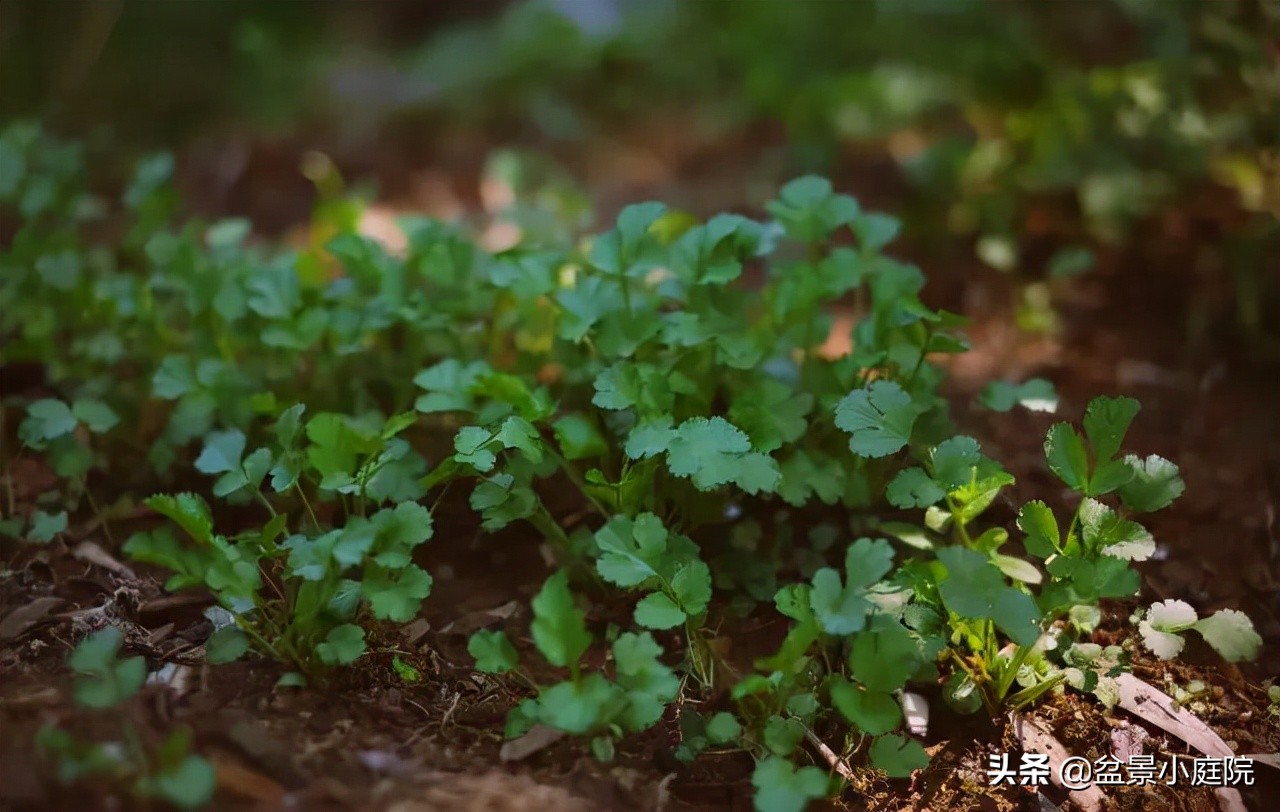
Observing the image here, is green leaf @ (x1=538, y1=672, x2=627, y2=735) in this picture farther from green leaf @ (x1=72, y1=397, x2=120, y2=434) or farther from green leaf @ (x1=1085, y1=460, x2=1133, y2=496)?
green leaf @ (x1=72, y1=397, x2=120, y2=434)

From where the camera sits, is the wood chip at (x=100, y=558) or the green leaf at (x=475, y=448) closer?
the green leaf at (x=475, y=448)

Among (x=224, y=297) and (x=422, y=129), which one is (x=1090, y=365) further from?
(x=422, y=129)

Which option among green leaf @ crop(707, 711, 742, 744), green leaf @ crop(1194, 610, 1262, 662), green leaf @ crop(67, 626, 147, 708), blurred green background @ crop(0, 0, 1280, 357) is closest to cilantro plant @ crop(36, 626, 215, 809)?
green leaf @ crop(67, 626, 147, 708)

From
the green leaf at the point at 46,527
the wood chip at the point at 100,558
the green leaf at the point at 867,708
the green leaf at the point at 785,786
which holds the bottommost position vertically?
the green leaf at the point at 785,786

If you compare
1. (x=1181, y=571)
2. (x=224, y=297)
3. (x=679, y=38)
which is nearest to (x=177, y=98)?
(x=679, y=38)

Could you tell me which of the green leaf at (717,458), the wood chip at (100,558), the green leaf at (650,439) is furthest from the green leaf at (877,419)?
the wood chip at (100,558)

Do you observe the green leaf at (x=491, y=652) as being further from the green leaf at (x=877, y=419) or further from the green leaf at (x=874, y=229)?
the green leaf at (x=874, y=229)

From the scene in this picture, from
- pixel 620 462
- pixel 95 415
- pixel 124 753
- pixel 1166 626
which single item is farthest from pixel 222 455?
pixel 1166 626

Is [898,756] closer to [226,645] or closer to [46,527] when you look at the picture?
[226,645]
